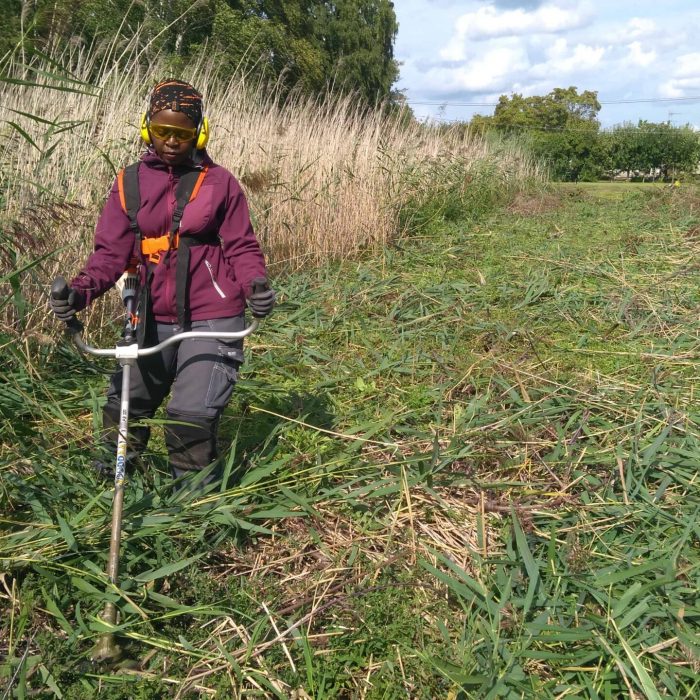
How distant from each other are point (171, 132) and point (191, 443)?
1.13 m

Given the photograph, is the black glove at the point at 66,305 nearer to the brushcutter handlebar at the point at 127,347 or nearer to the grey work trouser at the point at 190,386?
the brushcutter handlebar at the point at 127,347

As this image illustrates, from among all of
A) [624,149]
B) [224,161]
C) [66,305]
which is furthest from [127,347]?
[624,149]

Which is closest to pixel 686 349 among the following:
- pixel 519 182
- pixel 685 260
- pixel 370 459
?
pixel 370 459

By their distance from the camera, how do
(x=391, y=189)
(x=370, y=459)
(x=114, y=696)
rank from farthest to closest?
(x=391, y=189), (x=370, y=459), (x=114, y=696)

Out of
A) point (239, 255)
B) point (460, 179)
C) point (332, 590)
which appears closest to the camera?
point (332, 590)

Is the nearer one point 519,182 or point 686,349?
point 686,349

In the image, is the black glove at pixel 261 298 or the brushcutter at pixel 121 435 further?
the black glove at pixel 261 298

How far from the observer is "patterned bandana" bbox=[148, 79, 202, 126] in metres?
2.20

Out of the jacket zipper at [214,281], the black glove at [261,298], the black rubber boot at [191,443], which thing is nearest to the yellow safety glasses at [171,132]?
the jacket zipper at [214,281]

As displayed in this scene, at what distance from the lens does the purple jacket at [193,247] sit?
2301 mm

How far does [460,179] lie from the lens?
395 inches

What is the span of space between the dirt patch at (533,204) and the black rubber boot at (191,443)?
9.68 m

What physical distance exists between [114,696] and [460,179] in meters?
9.35

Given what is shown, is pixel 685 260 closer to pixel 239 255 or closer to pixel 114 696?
pixel 239 255
